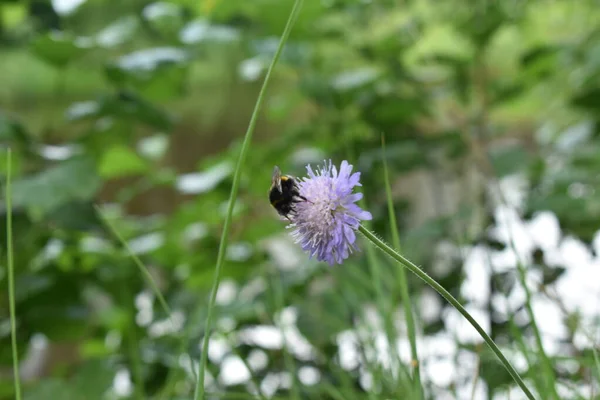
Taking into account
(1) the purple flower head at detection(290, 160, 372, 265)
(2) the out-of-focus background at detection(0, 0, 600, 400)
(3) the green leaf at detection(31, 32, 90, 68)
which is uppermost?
(1) the purple flower head at detection(290, 160, 372, 265)

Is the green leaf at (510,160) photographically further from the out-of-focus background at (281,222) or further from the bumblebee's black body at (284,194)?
the bumblebee's black body at (284,194)

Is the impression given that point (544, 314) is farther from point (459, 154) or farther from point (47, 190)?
point (47, 190)

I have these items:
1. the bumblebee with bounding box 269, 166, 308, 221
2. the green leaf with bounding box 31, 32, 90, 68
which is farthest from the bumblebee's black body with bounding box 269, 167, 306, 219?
the green leaf with bounding box 31, 32, 90, 68

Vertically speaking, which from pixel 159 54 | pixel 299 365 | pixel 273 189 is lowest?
pixel 299 365

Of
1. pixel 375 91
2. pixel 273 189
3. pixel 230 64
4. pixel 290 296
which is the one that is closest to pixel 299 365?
pixel 290 296

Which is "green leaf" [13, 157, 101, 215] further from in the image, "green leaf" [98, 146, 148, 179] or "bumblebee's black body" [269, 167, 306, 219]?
"bumblebee's black body" [269, 167, 306, 219]

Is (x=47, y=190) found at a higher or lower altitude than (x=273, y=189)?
lower

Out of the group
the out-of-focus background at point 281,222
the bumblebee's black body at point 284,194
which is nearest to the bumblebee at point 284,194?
the bumblebee's black body at point 284,194

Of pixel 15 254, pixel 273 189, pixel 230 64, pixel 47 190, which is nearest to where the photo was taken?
→ pixel 273 189
